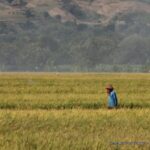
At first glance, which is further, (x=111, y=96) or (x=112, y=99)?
(x=112, y=99)

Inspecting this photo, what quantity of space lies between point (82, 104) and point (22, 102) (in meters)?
4.30

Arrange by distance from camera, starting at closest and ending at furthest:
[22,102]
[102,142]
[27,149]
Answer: [27,149] → [102,142] → [22,102]

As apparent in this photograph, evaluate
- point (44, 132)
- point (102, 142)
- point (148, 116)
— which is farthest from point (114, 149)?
point (148, 116)

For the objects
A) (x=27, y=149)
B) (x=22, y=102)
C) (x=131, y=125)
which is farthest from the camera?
(x=22, y=102)

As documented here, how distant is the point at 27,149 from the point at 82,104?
21.4m

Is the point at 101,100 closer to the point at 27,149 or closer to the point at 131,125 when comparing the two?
the point at 131,125

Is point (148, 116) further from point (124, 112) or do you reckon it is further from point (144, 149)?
point (144, 149)

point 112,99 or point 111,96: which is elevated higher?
point 111,96

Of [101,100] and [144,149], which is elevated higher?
[144,149]

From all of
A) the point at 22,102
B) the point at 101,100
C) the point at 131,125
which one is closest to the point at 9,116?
the point at 131,125

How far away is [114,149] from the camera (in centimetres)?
1939

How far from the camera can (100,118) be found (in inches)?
1060

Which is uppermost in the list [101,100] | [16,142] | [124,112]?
[16,142]

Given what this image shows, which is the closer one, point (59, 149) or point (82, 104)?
point (59, 149)
